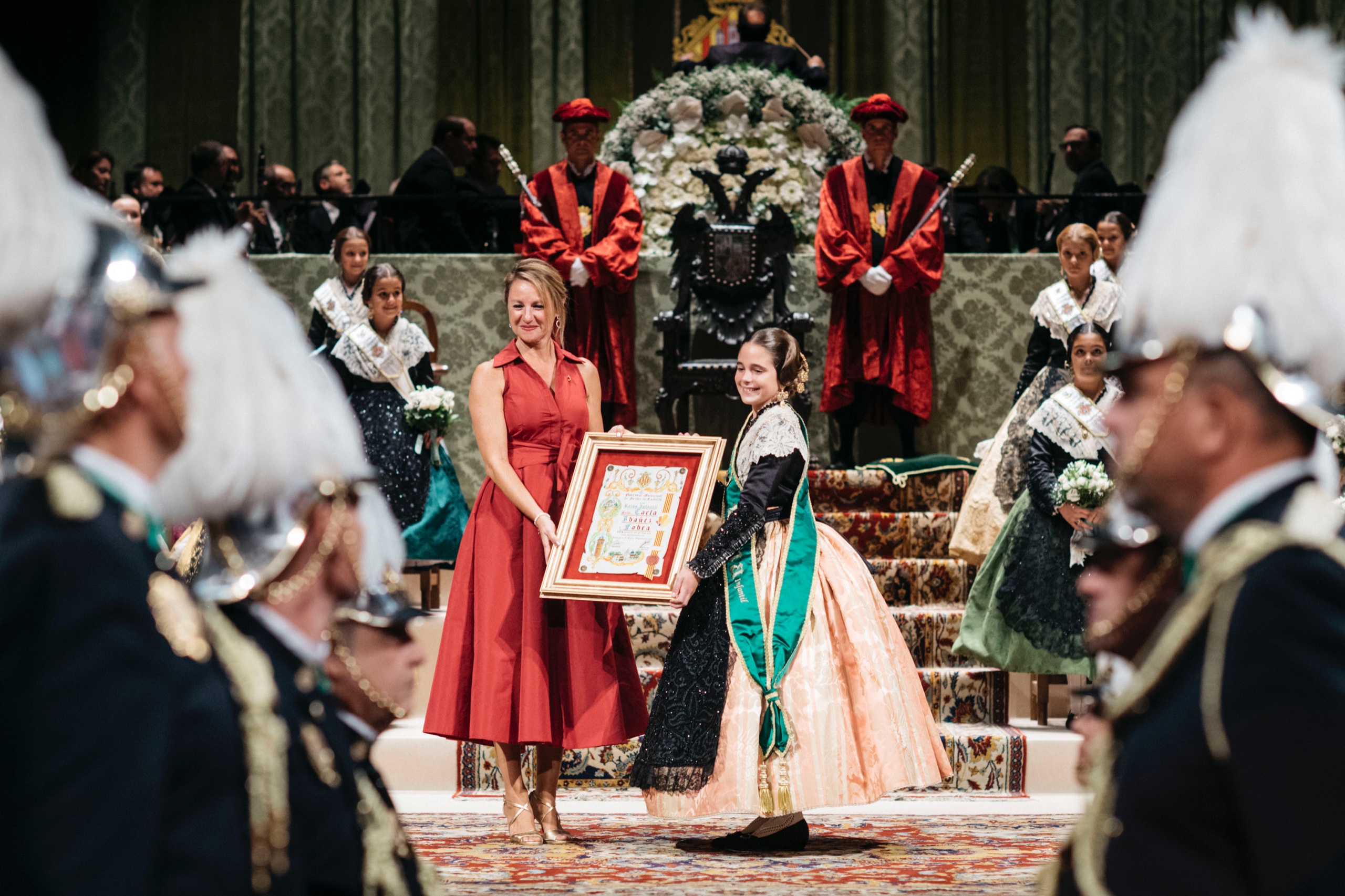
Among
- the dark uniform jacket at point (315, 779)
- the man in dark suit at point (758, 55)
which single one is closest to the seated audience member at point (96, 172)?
the man in dark suit at point (758, 55)

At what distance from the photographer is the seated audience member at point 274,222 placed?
28.4 ft

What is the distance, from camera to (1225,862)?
1274 millimetres

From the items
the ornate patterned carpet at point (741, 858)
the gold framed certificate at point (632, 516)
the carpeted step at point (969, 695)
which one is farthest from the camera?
the carpeted step at point (969, 695)

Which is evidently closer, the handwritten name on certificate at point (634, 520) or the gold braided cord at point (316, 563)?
the gold braided cord at point (316, 563)

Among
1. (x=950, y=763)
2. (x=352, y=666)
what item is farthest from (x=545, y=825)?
(x=352, y=666)

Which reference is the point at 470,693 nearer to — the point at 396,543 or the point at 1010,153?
the point at 396,543

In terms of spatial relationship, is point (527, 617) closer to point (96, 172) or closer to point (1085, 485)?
point (1085, 485)

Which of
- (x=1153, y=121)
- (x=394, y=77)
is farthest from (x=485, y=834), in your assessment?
(x=1153, y=121)

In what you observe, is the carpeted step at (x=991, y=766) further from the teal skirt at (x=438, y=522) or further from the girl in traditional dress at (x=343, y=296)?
the girl in traditional dress at (x=343, y=296)

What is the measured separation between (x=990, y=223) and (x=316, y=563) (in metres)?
7.80

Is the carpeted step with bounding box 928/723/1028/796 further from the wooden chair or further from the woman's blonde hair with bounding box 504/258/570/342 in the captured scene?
the wooden chair

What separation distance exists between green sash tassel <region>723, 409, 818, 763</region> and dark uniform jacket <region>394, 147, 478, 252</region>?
4.64m

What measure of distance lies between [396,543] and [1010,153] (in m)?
11.5

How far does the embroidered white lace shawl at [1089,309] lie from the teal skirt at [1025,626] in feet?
3.39
